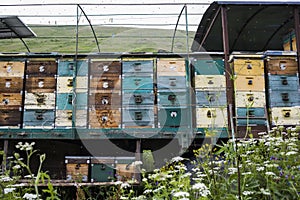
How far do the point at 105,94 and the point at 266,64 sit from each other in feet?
10.4

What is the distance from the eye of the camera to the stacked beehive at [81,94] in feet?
22.0

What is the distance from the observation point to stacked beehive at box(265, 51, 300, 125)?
6715mm

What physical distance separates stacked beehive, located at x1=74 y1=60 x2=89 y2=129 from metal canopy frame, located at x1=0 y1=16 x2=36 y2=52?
8.27 feet

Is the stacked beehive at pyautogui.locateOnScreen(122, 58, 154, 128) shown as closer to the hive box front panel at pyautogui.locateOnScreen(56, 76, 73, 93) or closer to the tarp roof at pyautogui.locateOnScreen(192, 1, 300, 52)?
the hive box front panel at pyautogui.locateOnScreen(56, 76, 73, 93)

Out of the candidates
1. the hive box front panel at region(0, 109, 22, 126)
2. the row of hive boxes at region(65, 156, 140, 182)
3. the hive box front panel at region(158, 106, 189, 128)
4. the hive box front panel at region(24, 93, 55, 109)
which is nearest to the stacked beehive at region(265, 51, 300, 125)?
the hive box front panel at region(158, 106, 189, 128)

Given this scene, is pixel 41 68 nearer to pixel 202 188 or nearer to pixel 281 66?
pixel 281 66

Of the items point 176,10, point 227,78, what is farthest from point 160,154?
point 176,10

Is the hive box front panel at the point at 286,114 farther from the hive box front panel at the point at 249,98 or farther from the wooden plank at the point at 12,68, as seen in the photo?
the wooden plank at the point at 12,68

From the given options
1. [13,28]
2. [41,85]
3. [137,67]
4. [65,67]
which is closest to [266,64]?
[137,67]

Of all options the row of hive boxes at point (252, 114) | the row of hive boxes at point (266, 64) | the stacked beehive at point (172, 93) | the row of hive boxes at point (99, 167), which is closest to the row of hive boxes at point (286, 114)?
the row of hive boxes at point (252, 114)

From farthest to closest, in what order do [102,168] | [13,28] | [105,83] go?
1. [13,28]
2. [105,83]
3. [102,168]

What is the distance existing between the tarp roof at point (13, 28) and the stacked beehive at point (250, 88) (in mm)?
5192

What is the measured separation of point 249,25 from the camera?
9.28 metres

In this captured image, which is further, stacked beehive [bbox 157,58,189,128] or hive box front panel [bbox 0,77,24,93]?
hive box front panel [bbox 0,77,24,93]
